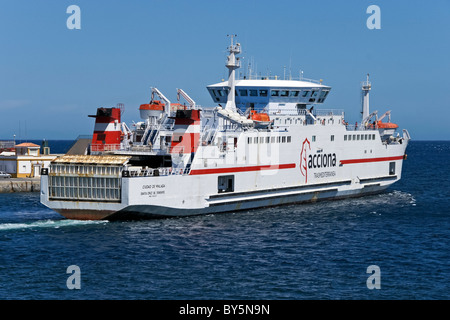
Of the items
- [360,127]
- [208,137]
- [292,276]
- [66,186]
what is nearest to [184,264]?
[292,276]

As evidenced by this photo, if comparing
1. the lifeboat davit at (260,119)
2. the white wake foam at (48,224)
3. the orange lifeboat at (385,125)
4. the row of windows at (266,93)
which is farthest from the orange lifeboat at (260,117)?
the orange lifeboat at (385,125)

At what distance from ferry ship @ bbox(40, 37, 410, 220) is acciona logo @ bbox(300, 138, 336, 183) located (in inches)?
2.6

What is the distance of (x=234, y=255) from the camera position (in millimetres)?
27031

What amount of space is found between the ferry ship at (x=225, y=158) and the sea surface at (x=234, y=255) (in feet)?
3.91

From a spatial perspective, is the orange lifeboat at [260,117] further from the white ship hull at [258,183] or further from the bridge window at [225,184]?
the bridge window at [225,184]

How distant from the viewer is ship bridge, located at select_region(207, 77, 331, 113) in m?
43.9

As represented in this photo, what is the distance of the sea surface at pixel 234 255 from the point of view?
22203 millimetres

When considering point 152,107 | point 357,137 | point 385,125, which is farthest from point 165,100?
point 385,125

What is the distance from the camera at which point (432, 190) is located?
5375 cm

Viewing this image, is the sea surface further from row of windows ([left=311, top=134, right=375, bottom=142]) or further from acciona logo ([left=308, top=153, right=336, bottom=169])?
row of windows ([left=311, top=134, right=375, bottom=142])
